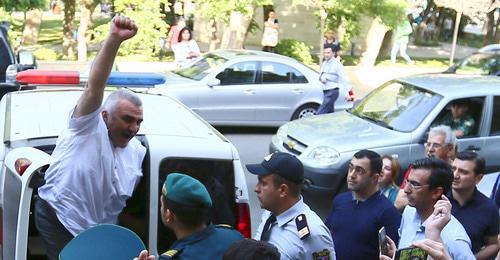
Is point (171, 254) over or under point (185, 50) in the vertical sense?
over

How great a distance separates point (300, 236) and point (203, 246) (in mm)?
537

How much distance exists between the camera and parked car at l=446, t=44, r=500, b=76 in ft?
45.0

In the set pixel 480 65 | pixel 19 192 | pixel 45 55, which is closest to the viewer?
pixel 19 192

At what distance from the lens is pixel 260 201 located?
3543 millimetres

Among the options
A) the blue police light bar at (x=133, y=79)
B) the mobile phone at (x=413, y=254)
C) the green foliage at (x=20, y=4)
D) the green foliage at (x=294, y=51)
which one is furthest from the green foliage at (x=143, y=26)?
the mobile phone at (x=413, y=254)

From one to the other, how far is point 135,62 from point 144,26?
117cm

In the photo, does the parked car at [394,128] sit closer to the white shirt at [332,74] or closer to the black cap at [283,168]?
the white shirt at [332,74]

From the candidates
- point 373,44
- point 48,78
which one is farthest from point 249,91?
point 373,44

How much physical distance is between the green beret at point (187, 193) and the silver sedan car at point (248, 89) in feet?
28.1

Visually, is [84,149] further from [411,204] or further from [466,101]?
[466,101]

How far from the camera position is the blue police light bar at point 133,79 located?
596cm

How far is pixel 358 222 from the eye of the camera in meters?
4.27

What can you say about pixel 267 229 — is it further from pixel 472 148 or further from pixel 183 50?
pixel 183 50

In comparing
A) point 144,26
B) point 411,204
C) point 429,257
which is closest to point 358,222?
point 411,204
